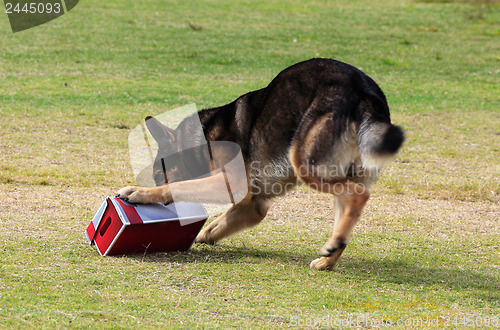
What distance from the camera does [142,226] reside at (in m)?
4.65

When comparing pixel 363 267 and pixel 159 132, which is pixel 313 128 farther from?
pixel 159 132

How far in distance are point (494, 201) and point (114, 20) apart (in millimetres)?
12016

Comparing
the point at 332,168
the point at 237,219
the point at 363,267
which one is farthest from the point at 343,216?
the point at 237,219

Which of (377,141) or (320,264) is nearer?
(377,141)

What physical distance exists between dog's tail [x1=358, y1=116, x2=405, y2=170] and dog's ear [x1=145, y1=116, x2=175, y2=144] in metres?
1.63

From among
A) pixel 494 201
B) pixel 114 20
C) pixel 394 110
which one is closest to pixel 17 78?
pixel 114 20

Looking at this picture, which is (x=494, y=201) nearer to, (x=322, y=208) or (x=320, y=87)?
(x=322, y=208)

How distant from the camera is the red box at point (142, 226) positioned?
15.2ft

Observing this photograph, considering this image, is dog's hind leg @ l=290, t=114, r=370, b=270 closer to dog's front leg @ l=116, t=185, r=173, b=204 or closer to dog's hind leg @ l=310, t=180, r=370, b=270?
dog's hind leg @ l=310, t=180, r=370, b=270

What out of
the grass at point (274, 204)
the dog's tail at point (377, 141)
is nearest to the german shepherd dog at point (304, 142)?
the dog's tail at point (377, 141)

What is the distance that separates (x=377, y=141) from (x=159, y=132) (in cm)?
186

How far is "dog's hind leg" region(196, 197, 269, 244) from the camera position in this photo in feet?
17.6

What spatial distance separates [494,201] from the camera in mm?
7066

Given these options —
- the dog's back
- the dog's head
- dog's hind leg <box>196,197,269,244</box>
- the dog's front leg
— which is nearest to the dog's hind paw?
the dog's back
